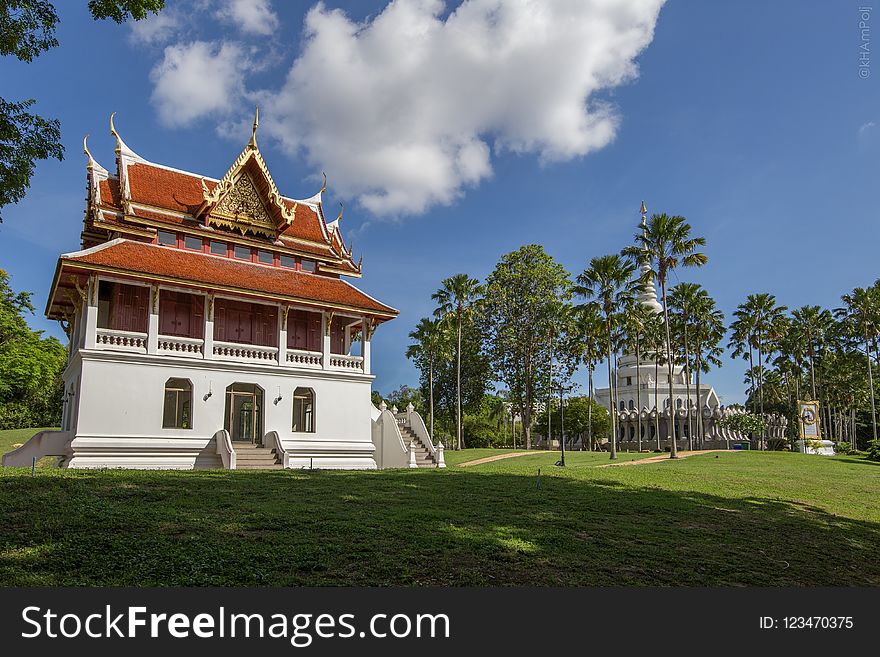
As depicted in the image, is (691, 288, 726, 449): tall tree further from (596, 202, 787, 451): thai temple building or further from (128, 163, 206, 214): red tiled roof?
(128, 163, 206, 214): red tiled roof

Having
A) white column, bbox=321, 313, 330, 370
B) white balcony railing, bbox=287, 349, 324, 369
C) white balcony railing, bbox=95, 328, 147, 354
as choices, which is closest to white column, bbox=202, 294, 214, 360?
white balcony railing, bbox=95, 328, 147, 354

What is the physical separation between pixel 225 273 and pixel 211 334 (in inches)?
105

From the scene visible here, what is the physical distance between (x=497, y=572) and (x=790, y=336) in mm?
60902

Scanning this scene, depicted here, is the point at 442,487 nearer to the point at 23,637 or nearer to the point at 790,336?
the point at 23,637

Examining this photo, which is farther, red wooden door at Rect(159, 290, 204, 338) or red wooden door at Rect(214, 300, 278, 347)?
red wooden door at Rect(214, 300, 278, 347)

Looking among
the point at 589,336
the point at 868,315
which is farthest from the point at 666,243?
the point at 868,315

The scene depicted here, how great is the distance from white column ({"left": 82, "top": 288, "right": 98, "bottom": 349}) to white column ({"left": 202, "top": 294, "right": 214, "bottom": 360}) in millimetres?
3417

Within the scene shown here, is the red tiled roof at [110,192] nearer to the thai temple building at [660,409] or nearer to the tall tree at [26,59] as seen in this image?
the tall tree at [26,59]

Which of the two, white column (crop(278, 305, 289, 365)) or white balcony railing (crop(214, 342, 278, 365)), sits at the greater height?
white column (crop(278, 305, 289, 365))

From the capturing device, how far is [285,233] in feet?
92.7

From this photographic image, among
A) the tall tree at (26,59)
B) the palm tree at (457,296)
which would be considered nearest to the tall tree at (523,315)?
the palm tree at (457,296)

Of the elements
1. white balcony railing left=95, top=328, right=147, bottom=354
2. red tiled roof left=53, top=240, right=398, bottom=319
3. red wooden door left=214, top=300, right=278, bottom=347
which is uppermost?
red tiled roof left=53, top=240, right=398, bottom=319

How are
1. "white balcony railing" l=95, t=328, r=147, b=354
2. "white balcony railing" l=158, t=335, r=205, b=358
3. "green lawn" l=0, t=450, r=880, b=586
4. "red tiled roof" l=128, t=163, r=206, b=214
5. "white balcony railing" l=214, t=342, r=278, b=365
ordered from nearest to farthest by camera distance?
1. "green lawn" l=0, t=450, r=880, b=586
2. "white balcony railing" l=95, t=328, r=147, b=354
3. "white balcony railing" l=158, t=335, r=205, b=358
4. "white balcony railing" l=214, t=342, r=278, b=365
5. "red tiled roof" l=128, t=163, r=206, b=214

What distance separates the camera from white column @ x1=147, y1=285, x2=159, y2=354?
21859 mm
